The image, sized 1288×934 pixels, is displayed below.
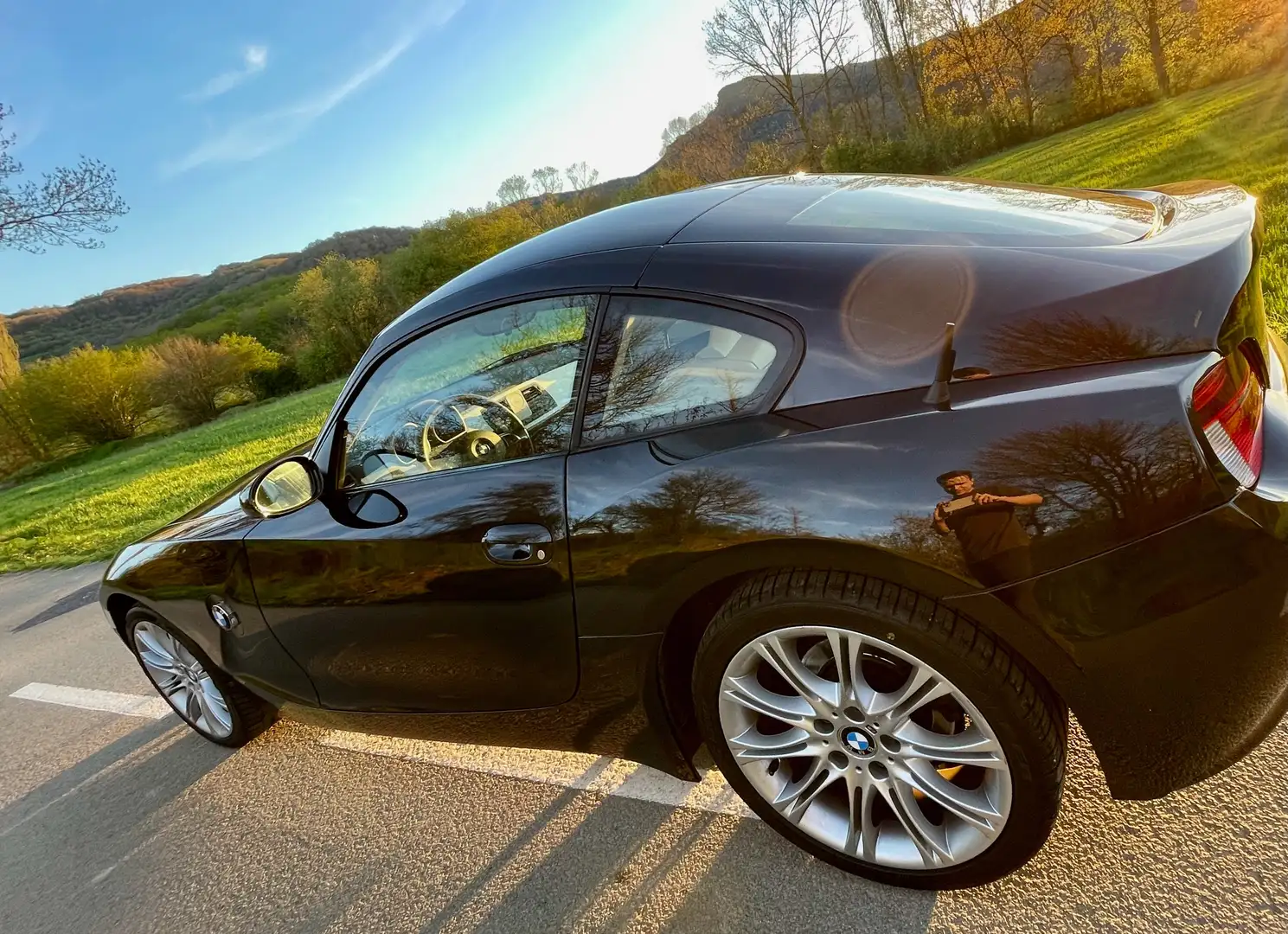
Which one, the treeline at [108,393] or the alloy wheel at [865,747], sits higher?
the treeline at [108,393]

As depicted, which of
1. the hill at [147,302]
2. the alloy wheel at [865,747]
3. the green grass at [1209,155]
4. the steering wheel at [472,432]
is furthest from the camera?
the hill at [147,302]

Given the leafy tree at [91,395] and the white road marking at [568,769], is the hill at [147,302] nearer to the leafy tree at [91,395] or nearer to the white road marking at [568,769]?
the leafy tree at [91,395]

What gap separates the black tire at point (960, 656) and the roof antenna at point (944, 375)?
1.26 ft

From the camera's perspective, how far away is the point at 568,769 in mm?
2607

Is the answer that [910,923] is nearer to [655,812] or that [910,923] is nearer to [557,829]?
[655,812]

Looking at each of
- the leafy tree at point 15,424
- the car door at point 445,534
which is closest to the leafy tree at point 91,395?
the leafy tree at point 15,424

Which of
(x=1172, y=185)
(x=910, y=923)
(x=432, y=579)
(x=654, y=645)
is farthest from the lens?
(x=1172, y=185)

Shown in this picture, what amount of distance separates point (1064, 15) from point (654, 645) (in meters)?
44.9

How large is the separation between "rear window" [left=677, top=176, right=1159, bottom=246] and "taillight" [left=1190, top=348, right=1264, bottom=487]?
0.45m

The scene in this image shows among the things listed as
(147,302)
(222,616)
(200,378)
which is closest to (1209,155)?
(222,616)

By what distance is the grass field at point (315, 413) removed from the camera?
8.09m

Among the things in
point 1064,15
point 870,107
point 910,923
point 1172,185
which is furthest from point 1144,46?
point 910,923

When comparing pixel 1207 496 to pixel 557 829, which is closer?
pixel 1207 496

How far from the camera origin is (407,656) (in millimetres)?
2348
